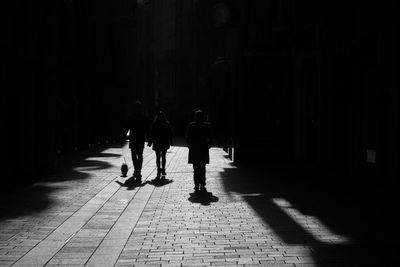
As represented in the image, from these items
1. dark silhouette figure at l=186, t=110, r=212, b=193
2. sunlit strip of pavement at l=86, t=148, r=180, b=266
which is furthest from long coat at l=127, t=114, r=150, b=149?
sunlit strip of pavement at l=86, t=148, r=180, b=266

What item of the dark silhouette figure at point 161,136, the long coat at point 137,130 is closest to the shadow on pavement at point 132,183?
the long coat at point 137,130

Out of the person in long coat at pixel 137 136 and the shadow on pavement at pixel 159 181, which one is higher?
the person in long coat at pixel 137 136

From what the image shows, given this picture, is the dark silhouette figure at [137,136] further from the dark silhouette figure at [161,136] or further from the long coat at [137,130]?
the dark silhouette figure at [161,136]

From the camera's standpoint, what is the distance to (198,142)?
42.7 ft

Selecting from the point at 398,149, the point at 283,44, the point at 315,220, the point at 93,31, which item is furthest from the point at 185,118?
the point at 315,220

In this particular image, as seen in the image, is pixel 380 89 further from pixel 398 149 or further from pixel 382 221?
pixel 382 221

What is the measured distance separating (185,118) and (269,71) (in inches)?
1673

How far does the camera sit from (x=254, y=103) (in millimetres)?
20641

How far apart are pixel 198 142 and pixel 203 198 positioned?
1.80 metres

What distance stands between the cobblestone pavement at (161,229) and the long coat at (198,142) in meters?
0.65

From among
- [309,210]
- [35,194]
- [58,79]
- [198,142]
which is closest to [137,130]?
[198,142]

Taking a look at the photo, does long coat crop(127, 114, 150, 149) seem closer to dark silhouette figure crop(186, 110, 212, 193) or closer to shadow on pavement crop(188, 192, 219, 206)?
dark silhouette figure crop(186, 110, 212, 193)

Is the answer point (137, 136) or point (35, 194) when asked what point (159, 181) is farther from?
point (35, 194)

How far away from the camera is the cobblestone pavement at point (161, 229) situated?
6270 mm
